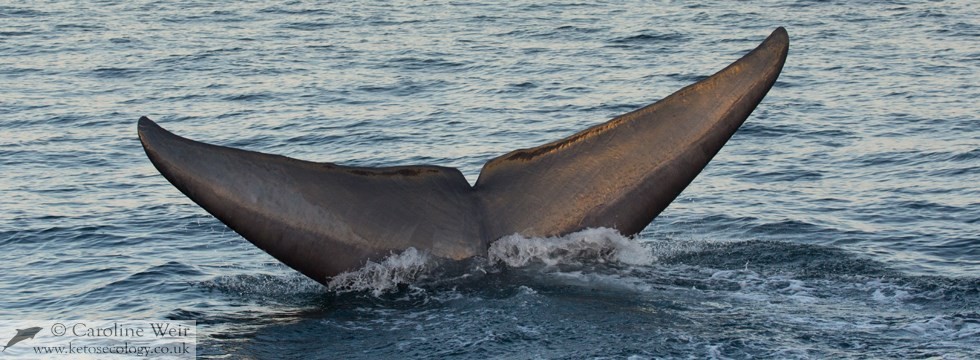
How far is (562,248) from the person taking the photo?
11.7 m

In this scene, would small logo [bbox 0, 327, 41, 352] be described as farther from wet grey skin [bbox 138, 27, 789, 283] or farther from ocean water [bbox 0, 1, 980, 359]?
wet grey skin [bbox 138, 27, 789, 283]

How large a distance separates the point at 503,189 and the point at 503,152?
29.2ft

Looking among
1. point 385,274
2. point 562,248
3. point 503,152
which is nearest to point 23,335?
point 385,274

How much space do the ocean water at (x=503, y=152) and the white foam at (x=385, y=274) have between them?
0.11 ft

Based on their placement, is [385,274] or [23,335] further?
[23,335]

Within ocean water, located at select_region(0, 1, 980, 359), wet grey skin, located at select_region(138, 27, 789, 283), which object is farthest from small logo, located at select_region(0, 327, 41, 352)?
wet grey skin, located at select_region(138, 27, 789, 283)

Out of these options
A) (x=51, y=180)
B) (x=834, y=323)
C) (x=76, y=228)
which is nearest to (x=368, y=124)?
(x=51, y=180)

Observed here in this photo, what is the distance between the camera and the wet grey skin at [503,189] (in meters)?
10.8

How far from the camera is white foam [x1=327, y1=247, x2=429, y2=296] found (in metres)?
11.3

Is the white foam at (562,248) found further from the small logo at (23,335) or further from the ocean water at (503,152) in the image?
the small logo at (23,335)

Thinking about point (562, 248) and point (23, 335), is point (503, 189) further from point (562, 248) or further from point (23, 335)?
point (23, 335)

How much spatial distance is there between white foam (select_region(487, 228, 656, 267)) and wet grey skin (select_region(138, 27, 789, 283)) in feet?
0.22

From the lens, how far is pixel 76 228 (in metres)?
16.5

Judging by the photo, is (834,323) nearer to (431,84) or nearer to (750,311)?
(750,311)
